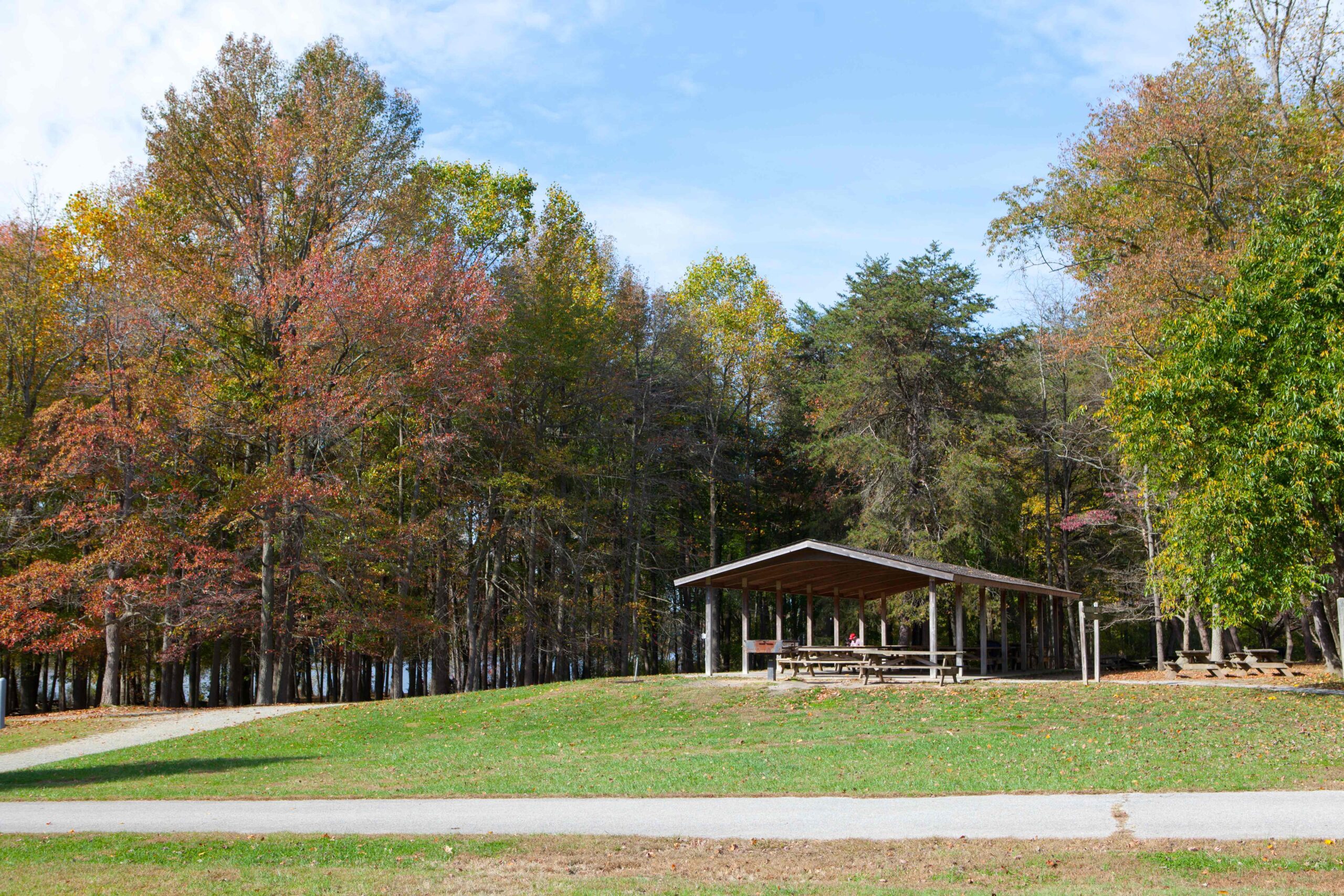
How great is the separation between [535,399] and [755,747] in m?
20.8

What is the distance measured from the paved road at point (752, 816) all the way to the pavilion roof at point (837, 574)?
42.4 feet

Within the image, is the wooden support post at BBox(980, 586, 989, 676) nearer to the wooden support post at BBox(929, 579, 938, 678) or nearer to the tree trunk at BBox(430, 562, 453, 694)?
the wooden support post at BBox(929, 579, 938, 678)

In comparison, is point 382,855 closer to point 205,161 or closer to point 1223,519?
point 1223,519

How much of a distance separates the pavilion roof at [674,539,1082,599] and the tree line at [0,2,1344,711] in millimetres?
4043

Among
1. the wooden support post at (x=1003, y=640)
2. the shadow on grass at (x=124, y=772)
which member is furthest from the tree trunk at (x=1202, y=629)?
the shadow on grass at (x=124, y=772)

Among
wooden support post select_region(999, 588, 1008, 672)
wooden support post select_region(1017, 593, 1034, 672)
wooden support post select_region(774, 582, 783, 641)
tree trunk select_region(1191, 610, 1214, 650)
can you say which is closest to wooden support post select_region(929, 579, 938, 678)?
wooden support post select_region(774, 582, 783, 641)

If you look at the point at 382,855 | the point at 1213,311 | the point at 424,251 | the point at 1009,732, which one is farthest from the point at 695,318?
the point at 382,855

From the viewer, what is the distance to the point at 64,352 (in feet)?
90.2

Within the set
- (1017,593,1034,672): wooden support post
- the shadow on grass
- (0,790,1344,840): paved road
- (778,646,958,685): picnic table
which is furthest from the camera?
(1017,593,1034,672): wooden support post

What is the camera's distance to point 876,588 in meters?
29.8

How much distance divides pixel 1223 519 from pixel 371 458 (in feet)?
73.0

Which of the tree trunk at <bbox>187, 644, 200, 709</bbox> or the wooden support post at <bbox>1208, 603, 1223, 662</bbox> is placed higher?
the wooden support post at <bbox>1208, 603, 1223, 662</bbox>

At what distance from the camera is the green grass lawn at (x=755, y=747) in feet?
37.0

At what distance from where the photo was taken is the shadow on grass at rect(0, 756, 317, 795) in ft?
41.4
